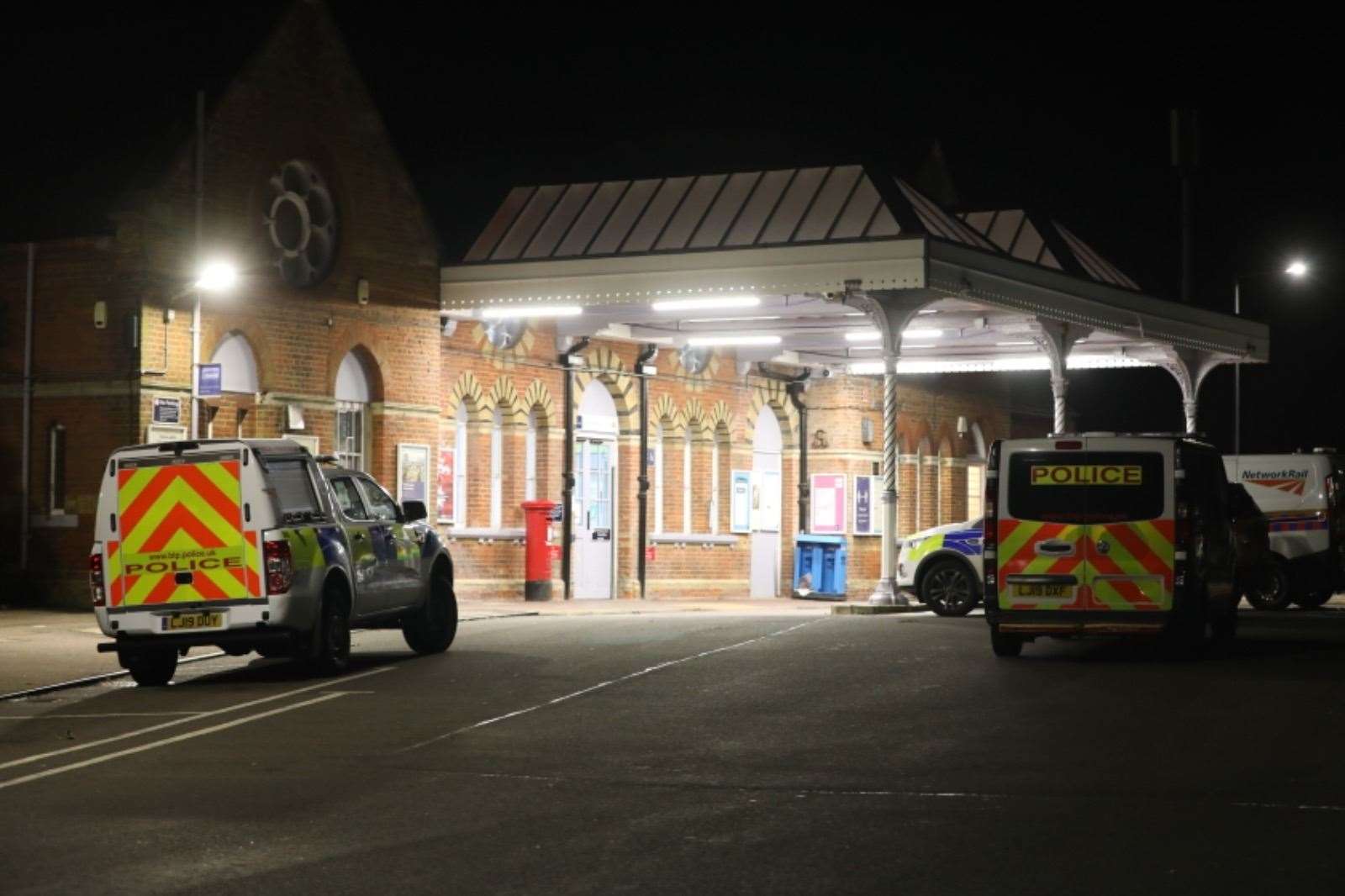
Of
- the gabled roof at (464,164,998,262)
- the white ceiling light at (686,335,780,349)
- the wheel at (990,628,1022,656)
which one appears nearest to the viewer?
the wheel at (990,628,1022,656)

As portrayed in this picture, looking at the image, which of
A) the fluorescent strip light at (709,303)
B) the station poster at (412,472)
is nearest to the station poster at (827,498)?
the fluorescent strip light at (709,303)

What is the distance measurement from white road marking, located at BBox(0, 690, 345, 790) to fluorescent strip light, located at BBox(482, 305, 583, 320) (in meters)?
14.6

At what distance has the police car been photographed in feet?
89.5

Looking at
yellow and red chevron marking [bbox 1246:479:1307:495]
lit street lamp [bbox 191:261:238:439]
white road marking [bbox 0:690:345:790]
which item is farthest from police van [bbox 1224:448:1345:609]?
white road marking [bbox 0:690:345:790]

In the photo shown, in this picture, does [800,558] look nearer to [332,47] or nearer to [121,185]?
[332,47]

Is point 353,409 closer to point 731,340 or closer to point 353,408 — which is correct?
point 353,408

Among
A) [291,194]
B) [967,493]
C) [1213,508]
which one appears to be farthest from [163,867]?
[967,493]

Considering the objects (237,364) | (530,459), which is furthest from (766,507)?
(237,364)

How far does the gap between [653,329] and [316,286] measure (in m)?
8.17

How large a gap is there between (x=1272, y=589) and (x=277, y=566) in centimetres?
1789

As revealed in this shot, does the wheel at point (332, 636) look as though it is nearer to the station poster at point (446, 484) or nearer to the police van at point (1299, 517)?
the station poster at point (446, 484)

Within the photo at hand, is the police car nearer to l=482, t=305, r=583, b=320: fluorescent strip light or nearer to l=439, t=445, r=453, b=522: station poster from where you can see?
l=482, t=305, r=583, b=320: fluorescent strip light

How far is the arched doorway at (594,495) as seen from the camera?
3600 cm

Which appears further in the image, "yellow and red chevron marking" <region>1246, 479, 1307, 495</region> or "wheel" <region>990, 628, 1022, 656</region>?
"yellow and red chevron marking" <region>1246, 479, 1307, 495</region>
